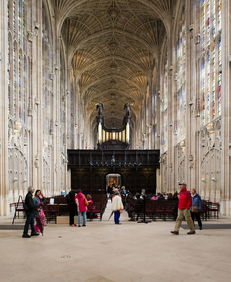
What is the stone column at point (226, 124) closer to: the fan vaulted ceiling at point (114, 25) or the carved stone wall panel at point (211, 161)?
the carved stone wall panel at point (211, 161)

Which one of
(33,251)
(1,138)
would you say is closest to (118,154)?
(1,138)

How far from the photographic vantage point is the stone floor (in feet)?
20.1

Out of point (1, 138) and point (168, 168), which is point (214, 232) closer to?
point (1, 138)

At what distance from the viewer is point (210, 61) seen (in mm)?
21344

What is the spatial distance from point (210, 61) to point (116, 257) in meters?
17.0

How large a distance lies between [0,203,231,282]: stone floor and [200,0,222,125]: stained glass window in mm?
10913

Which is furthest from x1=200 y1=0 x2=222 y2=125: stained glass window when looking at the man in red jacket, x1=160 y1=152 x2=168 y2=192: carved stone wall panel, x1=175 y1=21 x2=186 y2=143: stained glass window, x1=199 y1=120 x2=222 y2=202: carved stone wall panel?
x1=160 y1=152 x2=168 y2=192: carved stone wall panel

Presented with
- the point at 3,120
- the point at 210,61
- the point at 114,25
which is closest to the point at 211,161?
the point at 210,61

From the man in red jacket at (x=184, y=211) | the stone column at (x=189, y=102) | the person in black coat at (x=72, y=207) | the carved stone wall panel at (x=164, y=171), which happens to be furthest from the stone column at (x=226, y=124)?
the carved stone wall panel at (x=164, y=171)

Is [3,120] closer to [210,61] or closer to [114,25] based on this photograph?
[210,61]

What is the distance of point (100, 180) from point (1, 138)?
75.7 ft

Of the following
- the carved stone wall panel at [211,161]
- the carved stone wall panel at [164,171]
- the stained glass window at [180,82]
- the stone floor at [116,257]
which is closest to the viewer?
the stone floor at [116,257]

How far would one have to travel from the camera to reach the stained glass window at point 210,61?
19802 mm

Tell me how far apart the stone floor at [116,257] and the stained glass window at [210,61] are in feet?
35.8
